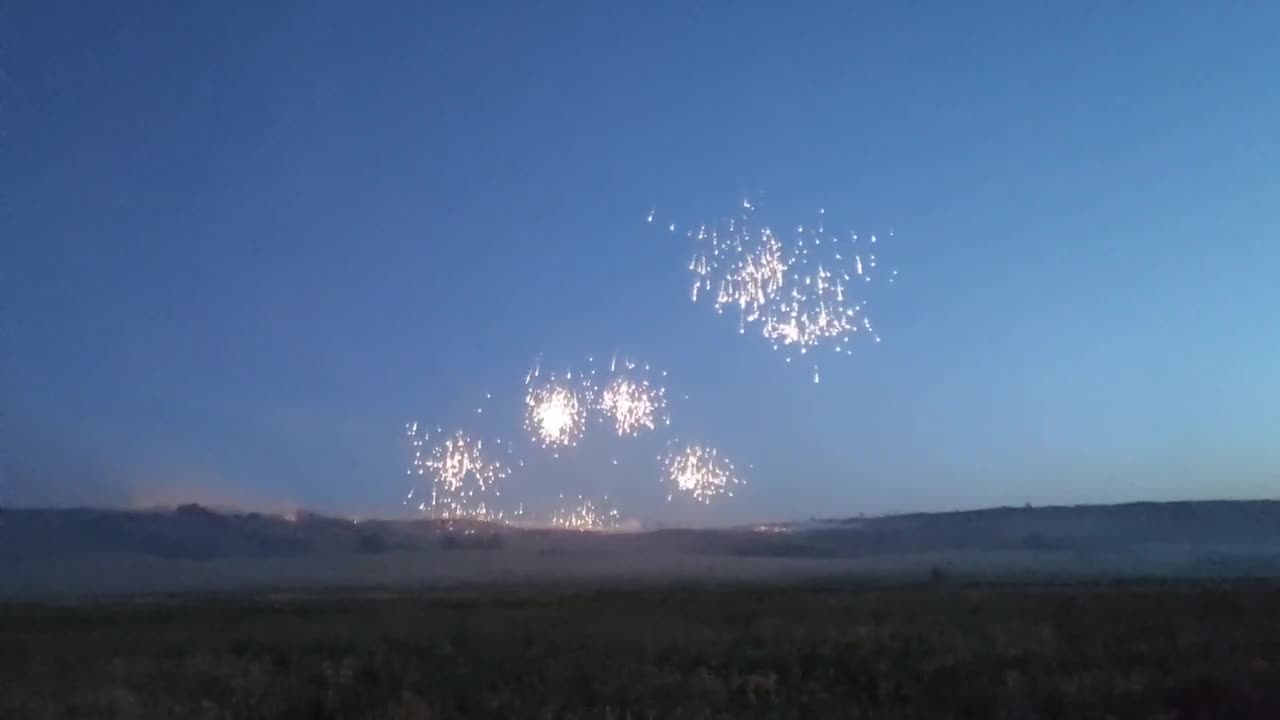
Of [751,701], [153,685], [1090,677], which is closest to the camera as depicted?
[751,701]

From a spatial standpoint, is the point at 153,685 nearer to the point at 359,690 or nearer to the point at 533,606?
the point at 359,690

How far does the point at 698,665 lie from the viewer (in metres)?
25.2

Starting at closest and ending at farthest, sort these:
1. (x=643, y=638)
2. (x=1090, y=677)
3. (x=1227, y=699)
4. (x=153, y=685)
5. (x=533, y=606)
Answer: (x=1227, y=699) < (x=1090, y=677) < (x=153, y=685) < (x=643, y=638) < (x=533, y=606)

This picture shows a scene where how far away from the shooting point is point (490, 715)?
19.5m

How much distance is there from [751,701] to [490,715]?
370 cm

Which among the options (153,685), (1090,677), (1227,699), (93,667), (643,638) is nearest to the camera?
(1227,699)

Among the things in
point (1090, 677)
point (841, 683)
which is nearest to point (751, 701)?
point (841, 683)

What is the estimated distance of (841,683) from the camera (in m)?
22.7

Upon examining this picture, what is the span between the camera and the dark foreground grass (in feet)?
64.7

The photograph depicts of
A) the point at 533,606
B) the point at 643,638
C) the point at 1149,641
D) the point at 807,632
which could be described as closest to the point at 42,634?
the point at 533,606

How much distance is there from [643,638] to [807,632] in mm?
3528

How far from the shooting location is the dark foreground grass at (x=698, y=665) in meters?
19.7

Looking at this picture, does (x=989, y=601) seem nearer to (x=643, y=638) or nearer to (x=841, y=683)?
(x=643, y=638)

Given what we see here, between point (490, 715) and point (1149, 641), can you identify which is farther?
point (1149, 641)
